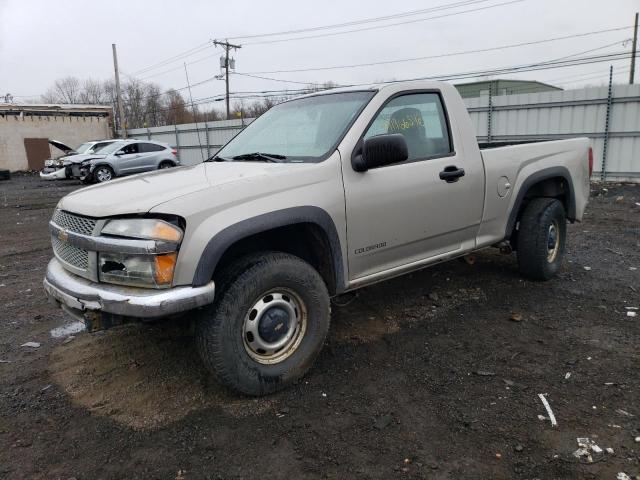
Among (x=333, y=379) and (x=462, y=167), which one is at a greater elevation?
(x=462, y=167)

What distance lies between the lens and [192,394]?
321 centimetres

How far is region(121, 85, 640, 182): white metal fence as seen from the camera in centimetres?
1233

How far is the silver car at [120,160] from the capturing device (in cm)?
1781

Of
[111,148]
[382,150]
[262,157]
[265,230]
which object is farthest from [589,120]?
[111,148]

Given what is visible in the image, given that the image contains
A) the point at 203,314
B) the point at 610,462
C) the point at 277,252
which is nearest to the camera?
the point at 610,462

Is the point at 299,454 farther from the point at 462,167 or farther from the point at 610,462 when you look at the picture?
the point at 462,167

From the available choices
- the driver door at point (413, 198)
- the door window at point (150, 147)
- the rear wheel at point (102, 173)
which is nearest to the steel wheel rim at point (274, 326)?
the driver door at point (413, 198)

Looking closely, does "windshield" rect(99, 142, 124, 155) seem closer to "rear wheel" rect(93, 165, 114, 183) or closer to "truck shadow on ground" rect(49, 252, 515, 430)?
"rear wheel" rect(93, 165, 114, 183)

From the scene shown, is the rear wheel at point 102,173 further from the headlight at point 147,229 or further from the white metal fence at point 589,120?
the headlight at point 147,229

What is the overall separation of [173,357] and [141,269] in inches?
50.4

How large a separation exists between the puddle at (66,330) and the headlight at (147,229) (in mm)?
1997

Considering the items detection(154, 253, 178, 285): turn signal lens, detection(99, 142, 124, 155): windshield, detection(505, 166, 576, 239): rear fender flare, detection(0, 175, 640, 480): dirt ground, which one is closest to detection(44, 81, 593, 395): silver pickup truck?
detection(154, 253, 178, 285): turn signal lens

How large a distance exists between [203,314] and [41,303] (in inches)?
121

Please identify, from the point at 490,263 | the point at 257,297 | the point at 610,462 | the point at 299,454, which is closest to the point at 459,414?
the point at 610,462
